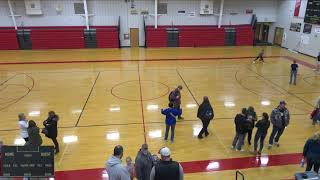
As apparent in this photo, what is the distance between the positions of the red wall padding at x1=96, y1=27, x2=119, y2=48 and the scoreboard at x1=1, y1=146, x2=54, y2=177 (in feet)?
65.4

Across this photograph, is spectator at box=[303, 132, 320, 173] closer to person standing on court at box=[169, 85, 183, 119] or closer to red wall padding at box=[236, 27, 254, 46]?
person standing on court at box=[169, 85, 183, 119]

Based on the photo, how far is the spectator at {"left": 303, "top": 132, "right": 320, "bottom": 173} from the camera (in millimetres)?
6059

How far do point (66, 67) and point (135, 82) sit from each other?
5795mm

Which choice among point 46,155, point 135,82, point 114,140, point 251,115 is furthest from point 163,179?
point 135,82

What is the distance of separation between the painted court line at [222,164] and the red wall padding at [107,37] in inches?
727

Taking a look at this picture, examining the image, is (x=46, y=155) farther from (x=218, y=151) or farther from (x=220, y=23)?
(x=220, y=23)

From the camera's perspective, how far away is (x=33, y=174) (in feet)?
17.5

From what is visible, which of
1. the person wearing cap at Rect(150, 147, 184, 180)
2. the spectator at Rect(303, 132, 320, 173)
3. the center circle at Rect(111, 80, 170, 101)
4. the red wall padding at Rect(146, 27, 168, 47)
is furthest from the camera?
the red wall padding at Rect(146, 27, 168, 47)

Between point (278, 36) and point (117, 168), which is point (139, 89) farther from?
point (278, 36)

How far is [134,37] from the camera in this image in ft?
82.7

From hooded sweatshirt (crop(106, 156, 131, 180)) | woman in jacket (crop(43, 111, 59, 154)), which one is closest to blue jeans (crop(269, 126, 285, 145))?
hooded sweatshirt (crop(106, 156, 131, 180))

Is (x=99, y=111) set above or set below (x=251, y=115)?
below

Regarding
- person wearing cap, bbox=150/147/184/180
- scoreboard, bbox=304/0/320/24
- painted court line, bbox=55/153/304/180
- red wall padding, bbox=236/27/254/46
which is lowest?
painted court line, bbox=55/153/304/180

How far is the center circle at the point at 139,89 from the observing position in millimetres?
12609
